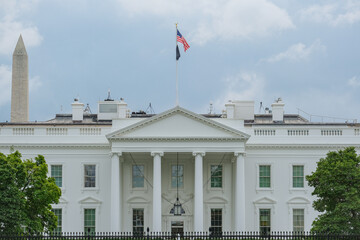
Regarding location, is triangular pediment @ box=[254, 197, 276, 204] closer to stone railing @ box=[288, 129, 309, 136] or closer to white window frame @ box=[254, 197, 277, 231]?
white window frame @ box=[254, 197, 277, 231]

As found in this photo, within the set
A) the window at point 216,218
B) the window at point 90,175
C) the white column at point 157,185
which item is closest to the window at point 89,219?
the window at point 90,175

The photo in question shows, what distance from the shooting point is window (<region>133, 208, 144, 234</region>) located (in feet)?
197

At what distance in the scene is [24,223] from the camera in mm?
43219

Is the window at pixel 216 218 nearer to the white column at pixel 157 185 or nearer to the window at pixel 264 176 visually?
the window at pixel 264 176

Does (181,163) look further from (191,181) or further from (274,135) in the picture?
(274,135)

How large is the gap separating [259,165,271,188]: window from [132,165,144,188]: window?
9.20 metres

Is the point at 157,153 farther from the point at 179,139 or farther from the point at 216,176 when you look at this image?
the point at 216,176

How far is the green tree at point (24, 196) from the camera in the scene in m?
42.6

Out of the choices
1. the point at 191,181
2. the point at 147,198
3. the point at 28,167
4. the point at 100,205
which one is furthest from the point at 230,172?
the point at 28,167

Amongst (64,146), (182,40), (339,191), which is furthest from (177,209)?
(339,191)

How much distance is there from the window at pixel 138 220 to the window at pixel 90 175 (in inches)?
155

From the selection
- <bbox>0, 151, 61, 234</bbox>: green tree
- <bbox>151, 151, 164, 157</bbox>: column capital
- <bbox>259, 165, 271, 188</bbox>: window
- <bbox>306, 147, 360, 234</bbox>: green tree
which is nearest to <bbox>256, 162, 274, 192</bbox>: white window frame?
<bbox>259, 165, 271, 188</bbox>: window

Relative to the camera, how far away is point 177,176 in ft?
198

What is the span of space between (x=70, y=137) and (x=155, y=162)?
770 centimetres
